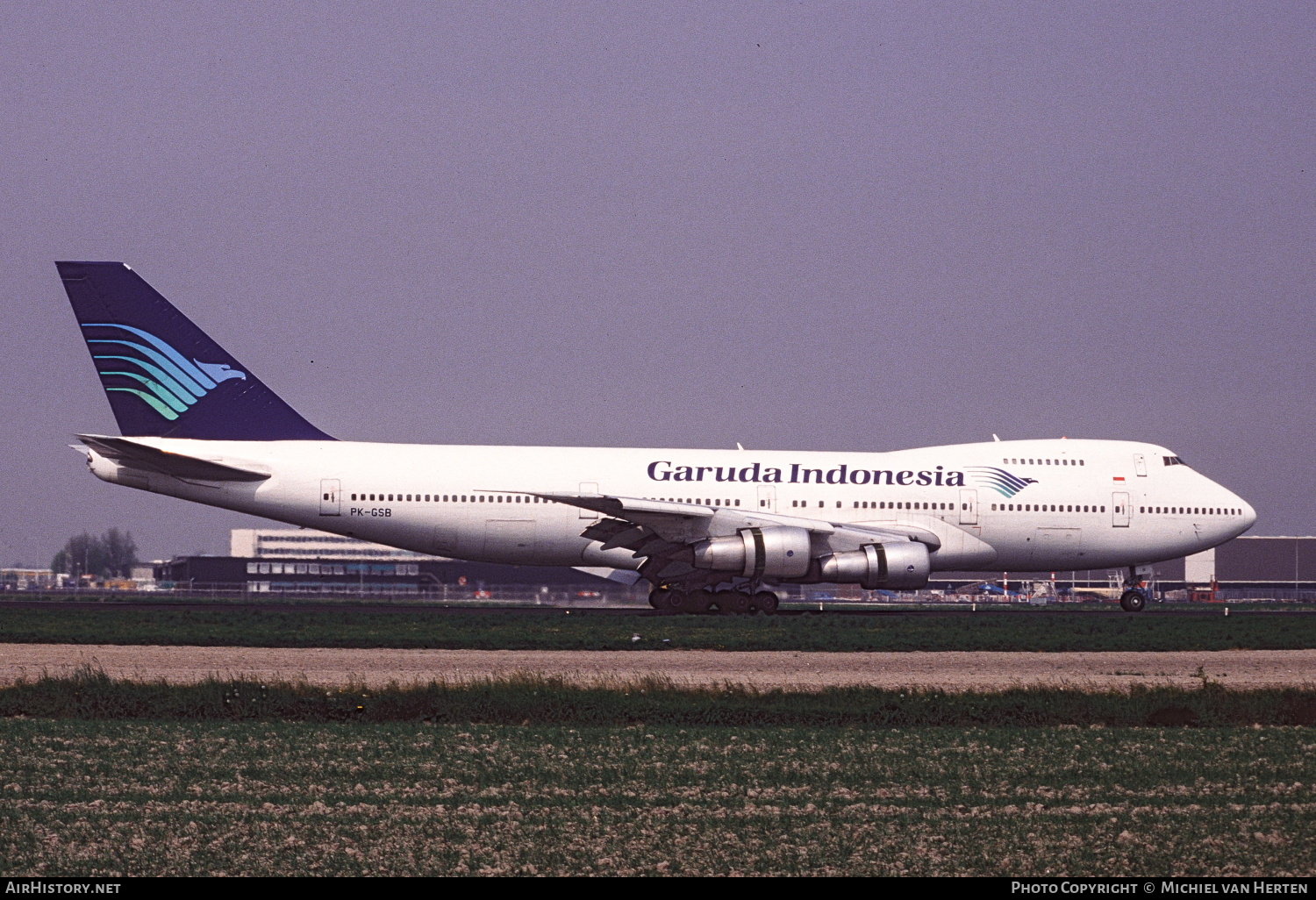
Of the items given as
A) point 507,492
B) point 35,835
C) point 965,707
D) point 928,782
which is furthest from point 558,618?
point 35,835

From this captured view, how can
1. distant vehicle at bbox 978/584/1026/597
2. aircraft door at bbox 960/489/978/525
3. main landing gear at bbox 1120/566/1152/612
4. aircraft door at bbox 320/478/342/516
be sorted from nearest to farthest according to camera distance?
aircraft door at bbox 320/478/342/516
aircraft door at bbox 960/489/978/525
main landing gear at bbox 1120/566/1152/612
distant vehicle at bbox 978/584/1026/597

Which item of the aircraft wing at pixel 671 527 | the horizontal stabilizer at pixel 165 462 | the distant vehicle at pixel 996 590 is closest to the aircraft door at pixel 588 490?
the aircraft wing at pixel 671 527

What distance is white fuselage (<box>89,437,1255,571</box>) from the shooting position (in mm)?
33750

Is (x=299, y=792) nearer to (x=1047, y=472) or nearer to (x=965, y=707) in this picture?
(x=965, y=707)

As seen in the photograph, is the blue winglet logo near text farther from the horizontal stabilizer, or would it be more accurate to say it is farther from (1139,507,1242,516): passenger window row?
(1139,507,1242,516): passenger window row

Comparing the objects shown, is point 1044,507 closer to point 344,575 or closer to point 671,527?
point 671,527

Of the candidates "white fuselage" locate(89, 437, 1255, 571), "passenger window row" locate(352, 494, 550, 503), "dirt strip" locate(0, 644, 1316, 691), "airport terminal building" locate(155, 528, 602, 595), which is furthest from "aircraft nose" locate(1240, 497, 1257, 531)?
"airport terminal building" locate(155, 528, 602, 595)

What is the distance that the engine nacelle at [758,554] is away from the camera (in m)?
31.9

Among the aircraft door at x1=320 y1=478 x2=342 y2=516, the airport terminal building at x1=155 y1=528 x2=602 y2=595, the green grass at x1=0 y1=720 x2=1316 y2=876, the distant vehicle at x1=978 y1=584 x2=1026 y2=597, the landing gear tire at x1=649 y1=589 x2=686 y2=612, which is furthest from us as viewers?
the distant vehicle at x1=978 y1=584 x2=1026 y2=597

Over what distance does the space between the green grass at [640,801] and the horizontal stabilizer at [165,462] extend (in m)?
18.7

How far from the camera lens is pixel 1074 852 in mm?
8758

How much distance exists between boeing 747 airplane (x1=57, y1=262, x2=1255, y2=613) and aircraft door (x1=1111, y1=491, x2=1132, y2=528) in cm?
4

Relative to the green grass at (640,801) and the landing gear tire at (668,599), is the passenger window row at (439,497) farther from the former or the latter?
the green grass at (640,801)
